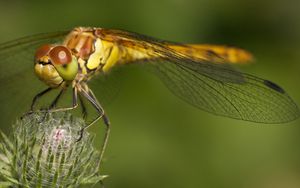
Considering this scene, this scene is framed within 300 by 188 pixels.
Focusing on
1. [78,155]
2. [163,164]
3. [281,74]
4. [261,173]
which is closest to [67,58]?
[78,155]

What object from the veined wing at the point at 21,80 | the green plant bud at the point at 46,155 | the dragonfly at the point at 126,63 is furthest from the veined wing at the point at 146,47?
the green plant bud at the point at 46,155

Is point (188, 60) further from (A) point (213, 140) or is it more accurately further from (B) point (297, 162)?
(B) point (297, 162)

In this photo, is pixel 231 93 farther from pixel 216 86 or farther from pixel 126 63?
pixel 126 63

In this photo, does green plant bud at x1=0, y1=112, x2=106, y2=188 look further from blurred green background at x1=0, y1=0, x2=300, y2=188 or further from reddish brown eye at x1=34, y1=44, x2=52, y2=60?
blurred green background at x1=0, y1=0, x2=300, y2=188

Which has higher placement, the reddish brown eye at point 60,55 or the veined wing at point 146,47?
the veined wing at point 146,47

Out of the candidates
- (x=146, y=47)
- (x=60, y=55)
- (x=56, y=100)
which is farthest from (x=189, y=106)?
(x=60, y=55)

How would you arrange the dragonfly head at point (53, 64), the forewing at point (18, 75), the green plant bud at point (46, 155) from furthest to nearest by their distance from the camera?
the forewing at point (18, 75)
the dragonfly head at point (53, 64)
the green plant bud at point (46, 155)

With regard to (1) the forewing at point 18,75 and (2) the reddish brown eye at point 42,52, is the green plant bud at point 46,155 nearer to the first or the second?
(2) the reddish brown eye at point 42,52
